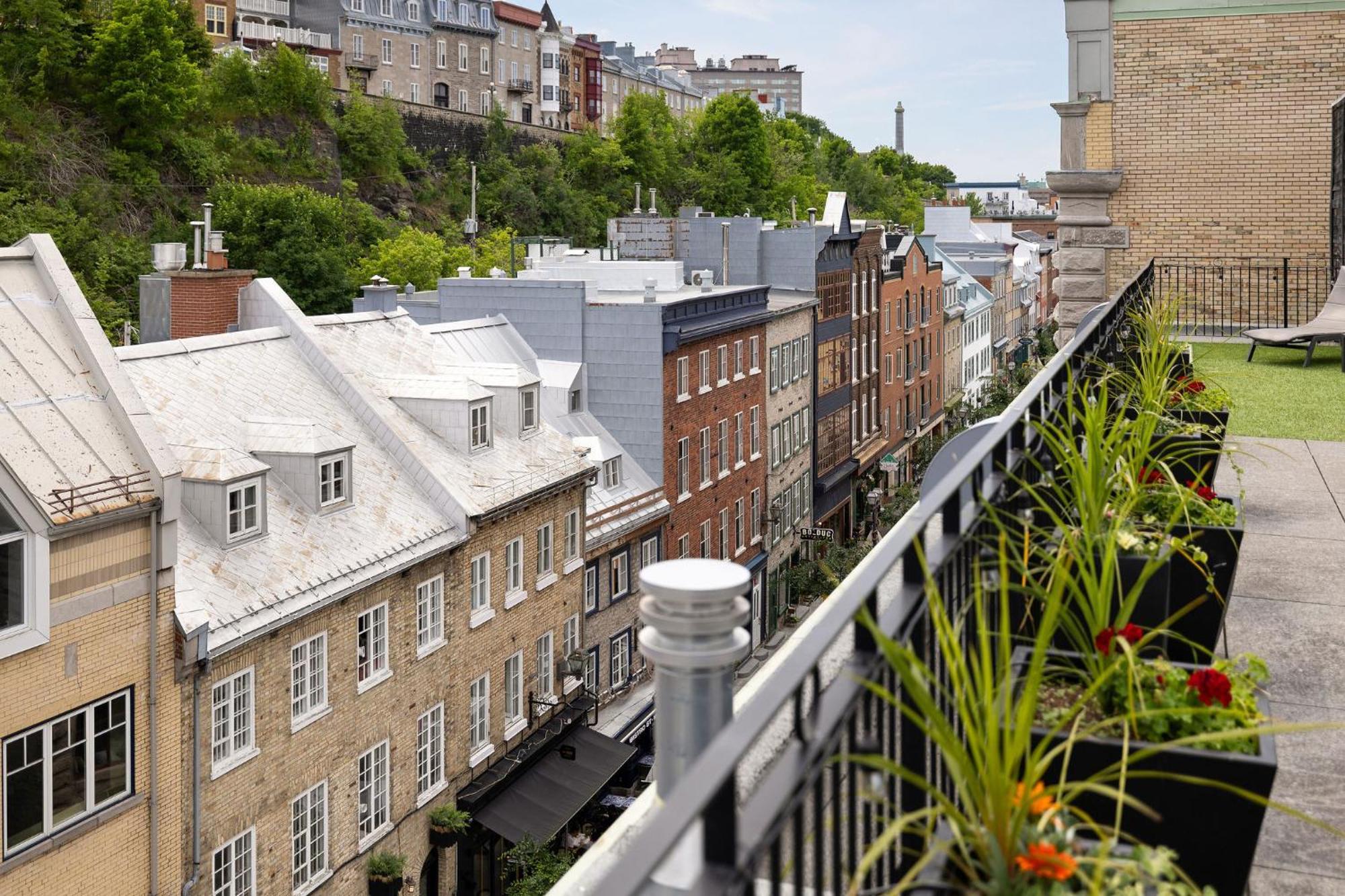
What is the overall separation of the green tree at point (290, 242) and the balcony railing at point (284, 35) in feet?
90.4

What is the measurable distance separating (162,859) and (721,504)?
23.5m

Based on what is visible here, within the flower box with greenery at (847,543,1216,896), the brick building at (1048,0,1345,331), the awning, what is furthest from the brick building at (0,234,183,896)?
the brick building at (1048,0,1345,331)

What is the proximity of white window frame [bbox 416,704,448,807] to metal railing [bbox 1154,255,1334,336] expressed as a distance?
43.2 feet

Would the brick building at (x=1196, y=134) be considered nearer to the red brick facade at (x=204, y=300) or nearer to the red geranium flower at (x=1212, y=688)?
the red brick facade at (x=204, y=300)

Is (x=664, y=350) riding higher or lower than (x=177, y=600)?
higher

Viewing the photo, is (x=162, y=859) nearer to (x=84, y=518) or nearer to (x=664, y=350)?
(x=84, y=518)

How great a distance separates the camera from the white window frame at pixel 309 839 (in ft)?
61.6

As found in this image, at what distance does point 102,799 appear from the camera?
50.1ft

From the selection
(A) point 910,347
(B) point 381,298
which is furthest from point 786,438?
(A) point 910,347

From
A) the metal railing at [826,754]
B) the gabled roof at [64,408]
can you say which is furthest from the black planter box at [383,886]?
the metal railing at [826,754]

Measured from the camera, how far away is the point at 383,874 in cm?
2022

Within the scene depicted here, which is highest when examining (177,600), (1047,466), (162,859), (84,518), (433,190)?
(433,190)

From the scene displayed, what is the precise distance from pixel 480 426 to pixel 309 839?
893 centimetres

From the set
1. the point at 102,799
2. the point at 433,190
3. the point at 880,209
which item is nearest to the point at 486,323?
the point at 102,799
